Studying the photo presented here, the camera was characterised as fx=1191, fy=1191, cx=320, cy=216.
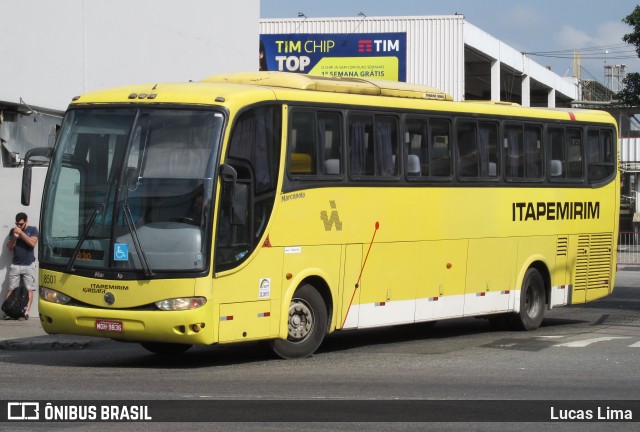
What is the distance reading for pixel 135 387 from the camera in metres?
11.8

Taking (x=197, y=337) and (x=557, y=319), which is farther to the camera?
(x=557, y=319)

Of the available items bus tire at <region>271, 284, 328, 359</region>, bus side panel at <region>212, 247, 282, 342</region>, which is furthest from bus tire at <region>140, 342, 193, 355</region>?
bus side panel at <region>212, 247, 282, 342</region>

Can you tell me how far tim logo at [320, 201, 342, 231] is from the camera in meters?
15.2

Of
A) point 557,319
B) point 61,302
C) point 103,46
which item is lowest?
point 557,319

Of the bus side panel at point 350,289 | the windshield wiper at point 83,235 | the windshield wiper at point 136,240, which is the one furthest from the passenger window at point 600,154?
the windshield wiper at point 83,235

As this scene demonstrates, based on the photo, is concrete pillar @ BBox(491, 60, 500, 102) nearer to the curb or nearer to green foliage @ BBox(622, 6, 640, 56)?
green foliage @ BBox(622, 6, 640, 56)

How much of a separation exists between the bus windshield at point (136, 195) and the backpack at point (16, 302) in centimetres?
571

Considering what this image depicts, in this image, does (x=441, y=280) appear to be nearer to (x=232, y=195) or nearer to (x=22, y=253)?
(x=232, y=195)

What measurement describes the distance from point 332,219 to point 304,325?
55.9 inches

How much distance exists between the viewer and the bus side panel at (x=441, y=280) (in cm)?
1708

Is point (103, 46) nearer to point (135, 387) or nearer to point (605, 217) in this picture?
point (605, 217)

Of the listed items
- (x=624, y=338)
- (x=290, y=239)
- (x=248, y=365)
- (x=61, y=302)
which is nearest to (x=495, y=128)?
(x=624, y=338)

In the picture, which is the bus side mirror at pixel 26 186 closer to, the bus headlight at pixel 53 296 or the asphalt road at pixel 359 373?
the bus headlight at pixel 53 296

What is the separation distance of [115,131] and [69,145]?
2.22ft
